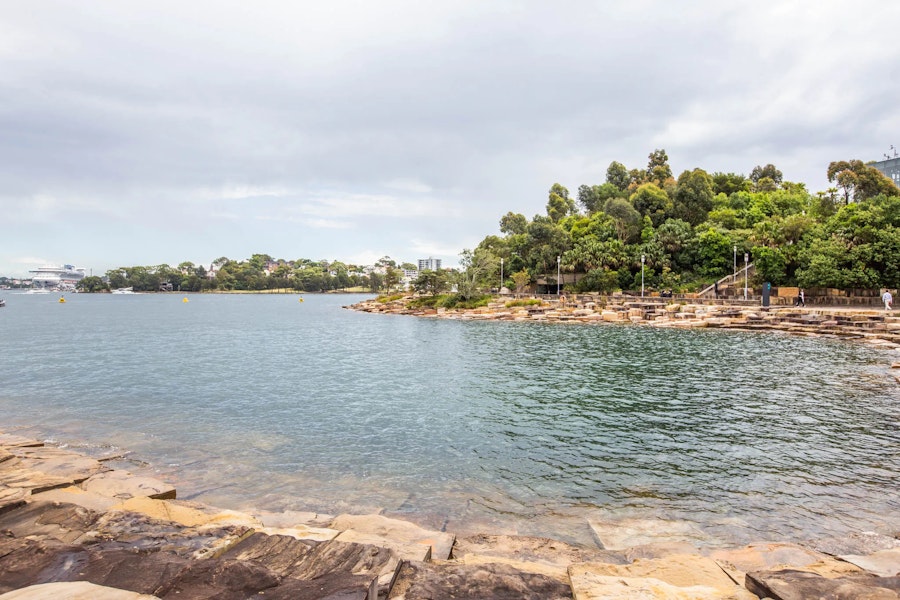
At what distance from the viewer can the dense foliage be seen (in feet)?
149

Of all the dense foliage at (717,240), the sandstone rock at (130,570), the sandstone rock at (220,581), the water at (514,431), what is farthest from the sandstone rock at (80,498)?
the dense foliage at (717,240)

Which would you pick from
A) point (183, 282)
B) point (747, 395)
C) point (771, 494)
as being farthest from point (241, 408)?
point (183, 282)

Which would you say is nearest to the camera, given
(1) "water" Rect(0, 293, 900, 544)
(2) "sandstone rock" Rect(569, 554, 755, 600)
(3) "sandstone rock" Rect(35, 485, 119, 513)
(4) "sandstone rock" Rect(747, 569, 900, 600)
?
(4) "sandstone rock" Rect(747, 569, 900, 600)

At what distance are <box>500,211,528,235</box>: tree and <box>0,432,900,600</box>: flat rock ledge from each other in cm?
9011

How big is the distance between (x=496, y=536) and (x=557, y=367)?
55.2ft

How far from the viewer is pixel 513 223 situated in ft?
320

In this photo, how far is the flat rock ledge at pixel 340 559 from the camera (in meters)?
4.19

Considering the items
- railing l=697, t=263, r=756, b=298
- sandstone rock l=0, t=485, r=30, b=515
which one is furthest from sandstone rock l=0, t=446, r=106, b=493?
railing l=697, t=263, r=756, b=298

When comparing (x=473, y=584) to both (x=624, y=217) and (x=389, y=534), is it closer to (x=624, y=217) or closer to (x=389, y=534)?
(x=389, y=534)

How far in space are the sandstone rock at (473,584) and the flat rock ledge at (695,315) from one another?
35490mm

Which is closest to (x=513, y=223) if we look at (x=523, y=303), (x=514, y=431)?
(x=523, y=303)

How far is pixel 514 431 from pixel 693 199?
228 feet

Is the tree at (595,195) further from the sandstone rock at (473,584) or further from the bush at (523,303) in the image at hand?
the sandstone rock at (473,584)

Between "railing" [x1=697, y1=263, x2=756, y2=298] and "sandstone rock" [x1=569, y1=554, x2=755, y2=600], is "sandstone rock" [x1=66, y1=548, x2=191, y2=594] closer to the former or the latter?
"sandstone rock" [x1=569, y1=554, x2=755, y2=600]
